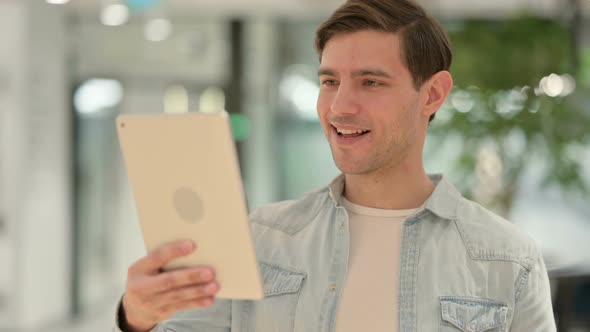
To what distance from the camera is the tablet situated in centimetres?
124

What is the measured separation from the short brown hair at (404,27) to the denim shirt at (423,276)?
0.26m

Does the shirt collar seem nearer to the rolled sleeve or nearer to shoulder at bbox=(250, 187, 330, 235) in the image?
shoulder at bbox=(250, 187, 330, 235)

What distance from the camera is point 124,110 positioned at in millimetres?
7582

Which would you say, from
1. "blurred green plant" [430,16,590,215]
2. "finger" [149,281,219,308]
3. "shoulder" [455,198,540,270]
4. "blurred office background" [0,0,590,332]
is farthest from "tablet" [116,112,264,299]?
"blurred office background" [0,0,590,332]

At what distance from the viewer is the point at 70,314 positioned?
732 centimetres

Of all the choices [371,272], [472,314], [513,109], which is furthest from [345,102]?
[513,109]

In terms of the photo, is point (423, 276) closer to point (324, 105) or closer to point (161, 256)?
point (324, 105)

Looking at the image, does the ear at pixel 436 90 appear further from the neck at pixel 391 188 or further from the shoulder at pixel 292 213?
the shoulder at pixel 292 213

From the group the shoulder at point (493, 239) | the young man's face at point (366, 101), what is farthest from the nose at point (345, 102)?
the shoulder at point (493, 239)

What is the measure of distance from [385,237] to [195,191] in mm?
490

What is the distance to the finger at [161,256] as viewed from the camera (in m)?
1.27

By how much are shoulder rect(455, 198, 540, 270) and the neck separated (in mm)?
99

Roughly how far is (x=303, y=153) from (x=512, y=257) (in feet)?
19.3

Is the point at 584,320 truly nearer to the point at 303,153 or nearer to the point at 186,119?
the point at 303,153
